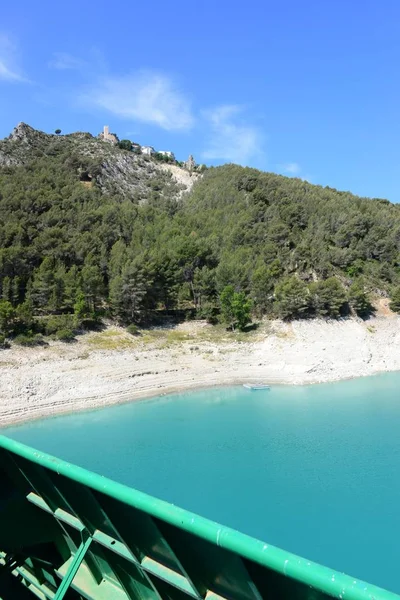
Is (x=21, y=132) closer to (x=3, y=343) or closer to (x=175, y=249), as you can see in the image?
(x=175, y=249)

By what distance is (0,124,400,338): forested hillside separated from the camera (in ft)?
130

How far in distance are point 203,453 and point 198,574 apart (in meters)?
18.3

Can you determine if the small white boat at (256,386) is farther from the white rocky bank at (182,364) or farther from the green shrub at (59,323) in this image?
the green shrub at (59,323)

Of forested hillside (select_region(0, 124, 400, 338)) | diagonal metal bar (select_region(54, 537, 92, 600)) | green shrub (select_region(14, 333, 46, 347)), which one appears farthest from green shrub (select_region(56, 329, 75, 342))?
diagonal metal bar (select_region(54, 537, 92, 600))

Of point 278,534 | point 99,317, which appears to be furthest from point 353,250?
point 278,534

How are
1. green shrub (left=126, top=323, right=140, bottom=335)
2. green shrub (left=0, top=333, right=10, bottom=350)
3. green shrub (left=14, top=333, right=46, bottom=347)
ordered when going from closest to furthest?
green shrub (left=0, top=333, right=10, bottom=350)
green shrub (left=14, top=333, right=46, bottom=347)
green shrub (left=126, top=323, right=140, bottom=335)

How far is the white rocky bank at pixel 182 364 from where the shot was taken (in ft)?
90.1

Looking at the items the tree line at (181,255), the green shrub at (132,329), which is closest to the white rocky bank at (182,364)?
the green shrub at (132,329)

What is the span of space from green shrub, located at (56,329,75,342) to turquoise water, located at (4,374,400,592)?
10.2 meters

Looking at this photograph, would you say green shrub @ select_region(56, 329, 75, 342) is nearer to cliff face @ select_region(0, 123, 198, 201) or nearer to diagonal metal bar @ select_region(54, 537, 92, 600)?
diagonal metal bar @ select_region(54, 537, 92, 600)

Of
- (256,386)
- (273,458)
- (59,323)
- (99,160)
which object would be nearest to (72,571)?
(273,458)

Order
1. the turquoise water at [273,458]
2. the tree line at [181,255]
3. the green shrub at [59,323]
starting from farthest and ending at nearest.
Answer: the tree line at [181,255], the green shrub at [59,323], the turquoise water at [273,458]

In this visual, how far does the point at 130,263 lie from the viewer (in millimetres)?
41969

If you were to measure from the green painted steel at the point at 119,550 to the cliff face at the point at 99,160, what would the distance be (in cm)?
6793
